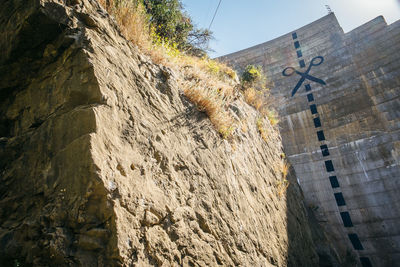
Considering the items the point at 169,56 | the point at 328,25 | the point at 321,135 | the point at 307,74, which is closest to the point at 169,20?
the point at 169,56

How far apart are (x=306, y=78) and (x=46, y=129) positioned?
43.2 ft

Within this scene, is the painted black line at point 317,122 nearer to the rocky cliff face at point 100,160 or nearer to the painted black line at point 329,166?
the painted black line at point 329,166

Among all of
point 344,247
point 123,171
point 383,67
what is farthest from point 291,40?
point 123,171

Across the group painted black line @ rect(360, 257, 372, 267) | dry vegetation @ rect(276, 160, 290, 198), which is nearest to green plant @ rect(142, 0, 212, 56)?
dry vegetation @ rect(276, 160, 290, 198)

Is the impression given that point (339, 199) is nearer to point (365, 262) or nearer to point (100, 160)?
point (365, 262)

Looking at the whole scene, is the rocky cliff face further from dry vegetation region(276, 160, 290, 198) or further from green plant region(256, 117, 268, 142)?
green plant region(256, 117, 268, 142)

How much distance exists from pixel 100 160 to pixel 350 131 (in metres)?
11.1

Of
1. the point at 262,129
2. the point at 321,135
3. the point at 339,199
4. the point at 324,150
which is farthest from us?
the point at 321,135

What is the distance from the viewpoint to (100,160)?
1.58 metres

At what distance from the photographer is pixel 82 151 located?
5.16 feet

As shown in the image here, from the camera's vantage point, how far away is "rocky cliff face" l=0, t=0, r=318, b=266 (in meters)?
1.49

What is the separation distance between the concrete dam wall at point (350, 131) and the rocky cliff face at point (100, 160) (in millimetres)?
7905

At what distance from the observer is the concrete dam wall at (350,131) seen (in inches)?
335

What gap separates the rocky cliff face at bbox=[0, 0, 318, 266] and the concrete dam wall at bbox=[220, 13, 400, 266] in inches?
311
